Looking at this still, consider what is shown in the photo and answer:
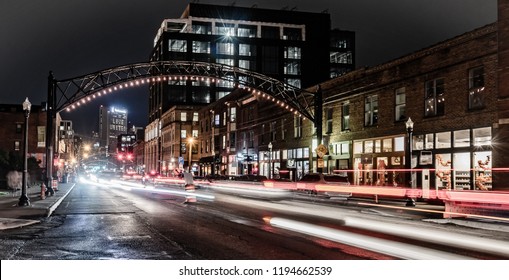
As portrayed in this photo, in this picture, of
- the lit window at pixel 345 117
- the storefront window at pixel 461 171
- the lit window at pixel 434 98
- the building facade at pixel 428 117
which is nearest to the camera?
the building facade at pixel 428 117

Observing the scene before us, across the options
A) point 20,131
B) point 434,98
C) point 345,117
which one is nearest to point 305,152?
point 345,117

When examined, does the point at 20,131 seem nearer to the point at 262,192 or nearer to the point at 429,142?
the point at 262,192

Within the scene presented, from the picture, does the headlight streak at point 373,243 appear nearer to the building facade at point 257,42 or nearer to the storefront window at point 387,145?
the storefront window at point 387,145

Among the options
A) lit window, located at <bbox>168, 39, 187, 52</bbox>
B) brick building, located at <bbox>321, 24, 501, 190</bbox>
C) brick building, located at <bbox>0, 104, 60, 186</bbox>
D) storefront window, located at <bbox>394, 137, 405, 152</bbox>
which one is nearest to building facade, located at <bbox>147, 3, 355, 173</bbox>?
lit window, located at <bbox>168, 39, 187, 52</bbox>

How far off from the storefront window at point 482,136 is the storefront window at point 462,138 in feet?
1.90

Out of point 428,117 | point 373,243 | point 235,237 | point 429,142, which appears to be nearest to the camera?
point 373,243

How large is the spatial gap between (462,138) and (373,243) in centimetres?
1928

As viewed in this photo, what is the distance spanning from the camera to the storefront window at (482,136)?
28.4 m

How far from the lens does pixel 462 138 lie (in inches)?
1193

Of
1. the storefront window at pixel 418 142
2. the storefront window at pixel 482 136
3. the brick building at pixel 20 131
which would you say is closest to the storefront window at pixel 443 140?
the storefront window at pixel 418 142

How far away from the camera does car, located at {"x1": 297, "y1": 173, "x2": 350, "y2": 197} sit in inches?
1328
